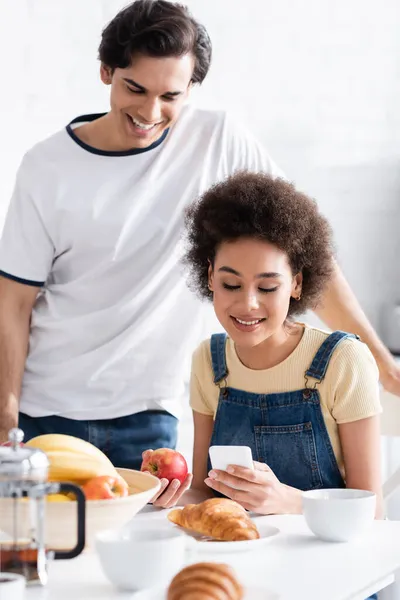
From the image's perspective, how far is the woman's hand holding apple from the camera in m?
1.55

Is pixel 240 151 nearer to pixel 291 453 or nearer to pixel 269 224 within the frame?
pixel 269 224

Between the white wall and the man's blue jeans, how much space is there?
0.83 meters

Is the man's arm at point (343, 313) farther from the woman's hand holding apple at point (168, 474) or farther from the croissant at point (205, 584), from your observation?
the croissant at point (205, 584)

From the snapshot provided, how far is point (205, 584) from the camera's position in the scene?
1013 mm

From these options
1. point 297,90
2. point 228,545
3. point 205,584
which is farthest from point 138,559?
point 297,90

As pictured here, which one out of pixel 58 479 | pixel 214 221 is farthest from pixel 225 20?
pixel 58 479

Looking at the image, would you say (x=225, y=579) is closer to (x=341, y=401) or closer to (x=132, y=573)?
(x=132, y=573)

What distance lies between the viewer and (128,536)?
1146 millimetres

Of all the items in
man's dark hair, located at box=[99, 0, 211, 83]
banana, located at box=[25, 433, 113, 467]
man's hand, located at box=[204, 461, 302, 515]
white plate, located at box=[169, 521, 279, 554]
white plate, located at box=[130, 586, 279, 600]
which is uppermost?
man's dark hair, located at box=[99, 0, 211, 83]

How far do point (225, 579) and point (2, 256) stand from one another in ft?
4.03

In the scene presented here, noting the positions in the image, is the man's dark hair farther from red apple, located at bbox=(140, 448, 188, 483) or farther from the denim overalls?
red apple, located at bbox=(140, 448, 188, 483)

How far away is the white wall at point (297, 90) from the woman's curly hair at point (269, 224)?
1070 millimetres

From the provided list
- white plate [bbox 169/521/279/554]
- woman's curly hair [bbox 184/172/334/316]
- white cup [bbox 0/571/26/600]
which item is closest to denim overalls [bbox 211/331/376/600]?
woman's curly hair [bbox 184/172/334/316]

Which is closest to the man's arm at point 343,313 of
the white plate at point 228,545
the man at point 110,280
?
the man at point 110,280
